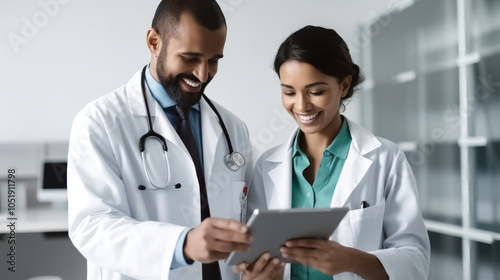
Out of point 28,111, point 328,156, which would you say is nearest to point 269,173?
point 328,156

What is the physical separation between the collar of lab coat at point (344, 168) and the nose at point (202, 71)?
0.29 m

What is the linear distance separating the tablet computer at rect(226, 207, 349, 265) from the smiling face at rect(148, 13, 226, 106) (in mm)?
445

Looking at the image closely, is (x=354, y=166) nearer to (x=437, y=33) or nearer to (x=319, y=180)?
(x=319, y=180)

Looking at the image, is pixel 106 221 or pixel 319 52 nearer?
pixel 106 221

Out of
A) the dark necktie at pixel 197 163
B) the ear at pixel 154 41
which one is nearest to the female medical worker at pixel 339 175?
the dark necktie at pixel 197 163

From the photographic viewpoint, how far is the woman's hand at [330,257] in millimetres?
1091

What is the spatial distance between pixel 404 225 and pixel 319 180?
227 mm

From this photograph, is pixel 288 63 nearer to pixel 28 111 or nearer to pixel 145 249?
pixel 145 249

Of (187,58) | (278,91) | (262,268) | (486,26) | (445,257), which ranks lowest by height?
(445,257)

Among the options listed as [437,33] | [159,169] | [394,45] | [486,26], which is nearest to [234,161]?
[159,169]

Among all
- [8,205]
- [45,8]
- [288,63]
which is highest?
[45,8]

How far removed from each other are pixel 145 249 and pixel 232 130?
49 centimetres

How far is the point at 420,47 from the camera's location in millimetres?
3266

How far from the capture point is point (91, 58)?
360 centimetres
